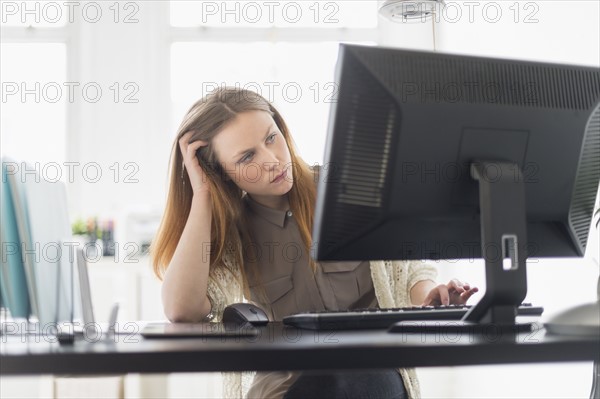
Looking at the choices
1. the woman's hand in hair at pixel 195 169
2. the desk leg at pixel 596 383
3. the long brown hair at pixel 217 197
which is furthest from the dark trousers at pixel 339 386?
the desk leg at pixel 596 383

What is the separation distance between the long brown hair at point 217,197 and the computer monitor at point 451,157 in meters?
0.51

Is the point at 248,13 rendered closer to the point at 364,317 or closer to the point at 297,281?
the point at 297,281

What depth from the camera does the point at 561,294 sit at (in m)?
2.57

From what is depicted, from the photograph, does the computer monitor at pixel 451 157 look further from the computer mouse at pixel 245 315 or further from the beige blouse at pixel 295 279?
the beige blouse at pixel 295 279

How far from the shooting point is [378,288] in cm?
155

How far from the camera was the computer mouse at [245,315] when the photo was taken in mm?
1208

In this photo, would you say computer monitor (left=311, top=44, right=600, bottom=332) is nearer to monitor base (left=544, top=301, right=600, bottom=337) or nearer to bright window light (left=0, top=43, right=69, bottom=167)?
monitor base (left=544, top=301, right=600, bottom=337)

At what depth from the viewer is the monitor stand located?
1070 mm

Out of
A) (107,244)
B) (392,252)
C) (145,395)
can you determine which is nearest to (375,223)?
(392,252)

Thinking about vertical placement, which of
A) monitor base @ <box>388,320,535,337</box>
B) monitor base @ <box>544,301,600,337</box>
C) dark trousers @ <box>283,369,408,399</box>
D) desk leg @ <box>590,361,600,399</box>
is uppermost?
monitor base @ <box>544,301,600,337</box>

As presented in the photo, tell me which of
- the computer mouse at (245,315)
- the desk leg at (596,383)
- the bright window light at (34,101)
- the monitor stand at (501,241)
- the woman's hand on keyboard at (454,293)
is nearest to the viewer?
the monitor stand at (501,241)

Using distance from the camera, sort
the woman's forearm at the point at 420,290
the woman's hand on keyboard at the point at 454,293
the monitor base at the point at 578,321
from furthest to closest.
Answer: the woman's forearm at the point at 420,290, the woman's hand on keyboard at the point at 454,293, the monitor base at the point at 578,321

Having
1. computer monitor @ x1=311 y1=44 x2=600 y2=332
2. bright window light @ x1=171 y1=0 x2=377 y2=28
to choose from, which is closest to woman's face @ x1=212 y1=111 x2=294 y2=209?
computer monitor @ x1=311 y1=44 x2=600 y2=332

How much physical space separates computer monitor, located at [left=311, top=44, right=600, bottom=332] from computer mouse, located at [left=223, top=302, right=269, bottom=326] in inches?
7.2
